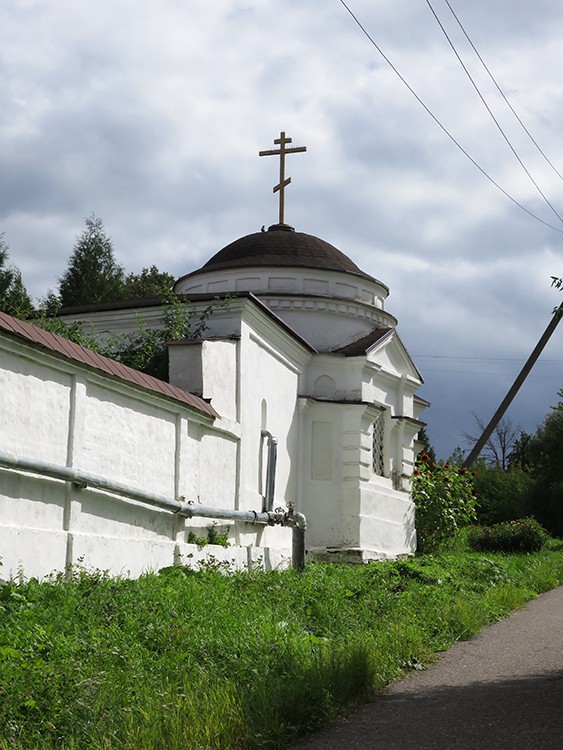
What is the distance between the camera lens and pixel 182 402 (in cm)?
1216

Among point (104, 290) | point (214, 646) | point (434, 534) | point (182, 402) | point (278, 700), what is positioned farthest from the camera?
point (104, 290)

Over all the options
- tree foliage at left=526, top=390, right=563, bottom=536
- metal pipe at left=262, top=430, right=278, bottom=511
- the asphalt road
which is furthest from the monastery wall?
tree foliage at left=526, top=390, right=563, bottom=536

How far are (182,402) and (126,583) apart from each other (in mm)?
3299

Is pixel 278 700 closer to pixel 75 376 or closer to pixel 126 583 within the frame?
pixel 126 583

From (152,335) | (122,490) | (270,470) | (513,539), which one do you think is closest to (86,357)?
(122,490)

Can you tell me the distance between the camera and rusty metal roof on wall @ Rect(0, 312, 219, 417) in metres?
8.95

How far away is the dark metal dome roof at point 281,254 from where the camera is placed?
20672 millimetres

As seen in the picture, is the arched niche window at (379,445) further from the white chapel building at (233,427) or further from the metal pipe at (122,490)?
the metal pipe at (122,490)

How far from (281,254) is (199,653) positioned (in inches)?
571

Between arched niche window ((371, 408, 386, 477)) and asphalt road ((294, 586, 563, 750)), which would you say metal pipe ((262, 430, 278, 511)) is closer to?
arched niche window ((371, 408, 386, 477))

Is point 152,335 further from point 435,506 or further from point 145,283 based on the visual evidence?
point 145,283

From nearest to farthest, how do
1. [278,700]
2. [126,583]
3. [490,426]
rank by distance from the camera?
[278,700] < [126,583] < [490,426]

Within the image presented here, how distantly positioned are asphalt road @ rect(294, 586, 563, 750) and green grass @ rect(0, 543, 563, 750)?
0.66 feet

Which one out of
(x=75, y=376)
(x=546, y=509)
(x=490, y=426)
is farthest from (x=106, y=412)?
(x=546, y=509)
